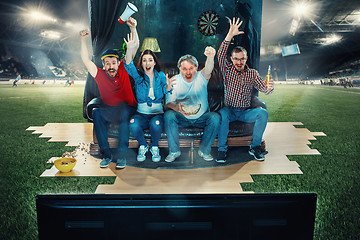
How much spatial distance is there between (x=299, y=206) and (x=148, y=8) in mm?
3822

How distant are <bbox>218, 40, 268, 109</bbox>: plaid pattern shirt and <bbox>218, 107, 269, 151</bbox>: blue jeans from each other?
0.10 metres

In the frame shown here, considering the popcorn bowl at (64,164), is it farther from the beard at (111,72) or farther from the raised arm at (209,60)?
the raised arm at (209,60)

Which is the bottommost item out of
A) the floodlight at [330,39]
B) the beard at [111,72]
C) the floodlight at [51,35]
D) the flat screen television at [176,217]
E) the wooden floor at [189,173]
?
the wooden floor at [189,173]

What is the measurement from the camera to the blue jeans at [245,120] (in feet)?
8.39

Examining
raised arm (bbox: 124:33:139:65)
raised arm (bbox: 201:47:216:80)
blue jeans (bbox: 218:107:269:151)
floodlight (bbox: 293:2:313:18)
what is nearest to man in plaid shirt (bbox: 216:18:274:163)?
blue jeans (bbox: 218:107:269:151)

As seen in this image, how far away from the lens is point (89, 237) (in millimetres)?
734

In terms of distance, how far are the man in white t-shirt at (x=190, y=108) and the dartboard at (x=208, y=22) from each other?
5.43ft

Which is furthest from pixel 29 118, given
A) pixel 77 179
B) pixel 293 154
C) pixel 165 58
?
pixel 293 154

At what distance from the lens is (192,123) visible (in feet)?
8.31

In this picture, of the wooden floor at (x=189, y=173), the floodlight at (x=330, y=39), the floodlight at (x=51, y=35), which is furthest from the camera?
Answer: the floodlight at (x=51, y=35)

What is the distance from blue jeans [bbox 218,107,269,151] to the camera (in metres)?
2.56

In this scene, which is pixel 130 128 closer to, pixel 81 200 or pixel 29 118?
pixel 81 200

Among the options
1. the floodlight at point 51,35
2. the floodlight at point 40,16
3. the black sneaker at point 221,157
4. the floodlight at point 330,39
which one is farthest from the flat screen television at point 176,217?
the floodlight at point 51,35

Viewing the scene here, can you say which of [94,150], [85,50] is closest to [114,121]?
[94,150]
